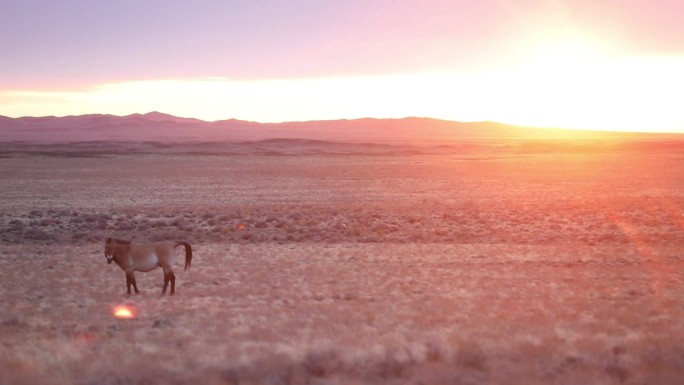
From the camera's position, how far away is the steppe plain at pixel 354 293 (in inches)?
304

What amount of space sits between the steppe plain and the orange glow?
19 cm

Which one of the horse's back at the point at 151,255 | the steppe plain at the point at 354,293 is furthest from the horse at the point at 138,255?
the steppe plain at the point at 354,293

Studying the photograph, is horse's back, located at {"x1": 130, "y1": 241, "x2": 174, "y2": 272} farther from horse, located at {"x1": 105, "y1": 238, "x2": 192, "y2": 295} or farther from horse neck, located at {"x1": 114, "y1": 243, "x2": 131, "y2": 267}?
horse neck, located at {"x1": 114, "y1": 243, "x2": 131, "y2": 267}

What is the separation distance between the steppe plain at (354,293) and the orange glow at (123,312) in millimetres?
187

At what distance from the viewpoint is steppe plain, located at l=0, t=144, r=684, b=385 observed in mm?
7723

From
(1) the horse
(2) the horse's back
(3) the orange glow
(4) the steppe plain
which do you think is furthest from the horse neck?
(3) the orange glow

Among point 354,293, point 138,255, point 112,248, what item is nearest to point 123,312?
point 138,255

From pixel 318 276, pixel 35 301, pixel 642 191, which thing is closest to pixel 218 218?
pixel 318 276

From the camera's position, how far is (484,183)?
164 ft

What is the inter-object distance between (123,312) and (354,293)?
451 cm

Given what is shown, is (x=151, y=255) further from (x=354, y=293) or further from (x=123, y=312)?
(x=354, y=293)

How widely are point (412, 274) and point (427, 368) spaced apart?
8.01 meters

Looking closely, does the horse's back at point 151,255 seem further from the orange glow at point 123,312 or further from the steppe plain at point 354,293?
the orange glow at point 123,312

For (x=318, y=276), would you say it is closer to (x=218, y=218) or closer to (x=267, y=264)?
(x=267, y=264)
